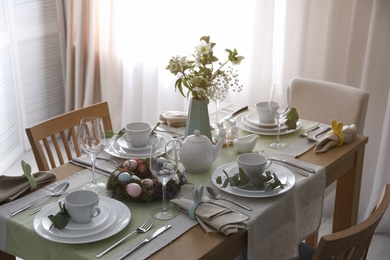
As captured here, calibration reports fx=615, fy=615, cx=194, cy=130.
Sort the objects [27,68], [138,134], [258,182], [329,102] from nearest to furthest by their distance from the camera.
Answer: [258,182]
[138,134]
[329,102]
[27,68]

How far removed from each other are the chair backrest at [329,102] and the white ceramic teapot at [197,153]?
0.81 m

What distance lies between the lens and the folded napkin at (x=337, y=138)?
221 centimetres

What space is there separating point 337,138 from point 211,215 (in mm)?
753

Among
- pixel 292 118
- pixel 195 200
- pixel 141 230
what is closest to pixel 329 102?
pixel 292 118

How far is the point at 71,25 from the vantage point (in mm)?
3949

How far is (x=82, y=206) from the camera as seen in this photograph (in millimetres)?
1622

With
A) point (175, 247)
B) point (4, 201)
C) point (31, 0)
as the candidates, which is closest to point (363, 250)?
point (175, 247)

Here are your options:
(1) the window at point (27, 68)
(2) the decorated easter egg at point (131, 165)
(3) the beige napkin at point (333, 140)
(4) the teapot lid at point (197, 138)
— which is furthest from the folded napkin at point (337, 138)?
(1) the window at point (27, 68)

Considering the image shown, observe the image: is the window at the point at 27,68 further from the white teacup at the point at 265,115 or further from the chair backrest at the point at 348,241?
the chair backrest at the point at 348,241

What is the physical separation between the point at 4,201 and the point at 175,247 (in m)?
0.57

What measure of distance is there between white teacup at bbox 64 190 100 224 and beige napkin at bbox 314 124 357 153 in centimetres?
88

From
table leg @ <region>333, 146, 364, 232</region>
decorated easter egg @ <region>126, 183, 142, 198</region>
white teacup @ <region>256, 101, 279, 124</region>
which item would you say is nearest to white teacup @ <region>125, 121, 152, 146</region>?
decorated easter egg @ <region>126, 183, 142, 198</region>

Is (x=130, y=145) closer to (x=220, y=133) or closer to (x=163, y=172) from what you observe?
(x=220, y=133)

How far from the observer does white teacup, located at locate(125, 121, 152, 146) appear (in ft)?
7.04
